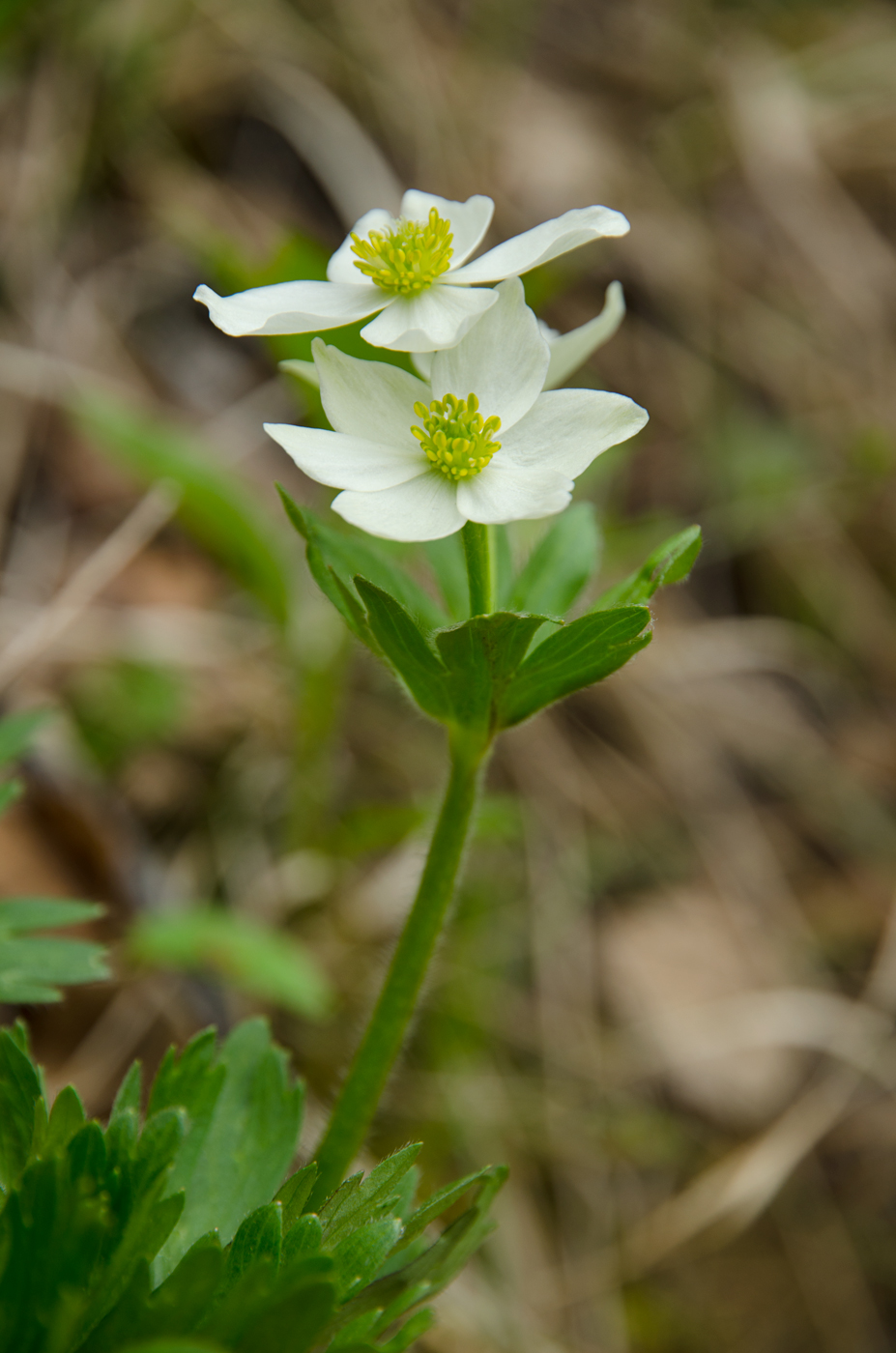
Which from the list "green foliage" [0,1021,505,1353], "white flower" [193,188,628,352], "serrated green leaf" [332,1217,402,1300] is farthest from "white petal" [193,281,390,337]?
"serrated green leaf" [332,1217,402,1300]

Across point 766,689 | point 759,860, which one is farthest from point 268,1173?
point 766,689

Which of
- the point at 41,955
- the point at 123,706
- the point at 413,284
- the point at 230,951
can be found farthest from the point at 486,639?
the point at 123,706

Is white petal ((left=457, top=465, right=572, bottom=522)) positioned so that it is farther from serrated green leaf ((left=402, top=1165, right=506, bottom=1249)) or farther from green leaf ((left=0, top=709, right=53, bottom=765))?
green leaf ((left=0, top=709, right=53, bottom=765))

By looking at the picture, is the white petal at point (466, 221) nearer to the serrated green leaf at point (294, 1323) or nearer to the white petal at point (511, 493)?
the white petal at point (511, 493)

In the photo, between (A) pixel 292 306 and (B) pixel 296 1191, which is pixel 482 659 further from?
(B) pixel 296 1191

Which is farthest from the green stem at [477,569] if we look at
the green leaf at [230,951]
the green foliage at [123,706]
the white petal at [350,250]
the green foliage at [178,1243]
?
the green foliage at [123,706]

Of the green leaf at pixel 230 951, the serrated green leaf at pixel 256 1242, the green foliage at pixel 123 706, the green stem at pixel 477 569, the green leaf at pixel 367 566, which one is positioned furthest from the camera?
the green foliage at pixel 123 706
